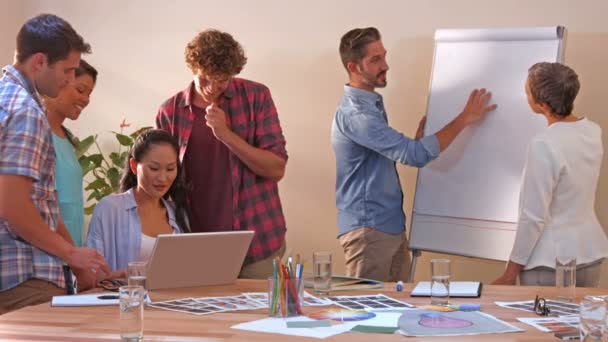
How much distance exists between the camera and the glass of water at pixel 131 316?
2080 millimetres

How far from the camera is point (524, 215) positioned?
3.41 meters

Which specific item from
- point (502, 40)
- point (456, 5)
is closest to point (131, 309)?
point (502, 40)

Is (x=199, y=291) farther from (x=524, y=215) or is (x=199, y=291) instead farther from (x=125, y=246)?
(x=524, y=215)

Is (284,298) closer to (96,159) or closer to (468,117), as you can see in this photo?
(468,117)

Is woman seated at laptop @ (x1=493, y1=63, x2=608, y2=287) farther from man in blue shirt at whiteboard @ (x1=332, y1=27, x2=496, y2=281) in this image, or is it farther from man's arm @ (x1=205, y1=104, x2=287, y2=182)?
man's arm @ (x1=205, y1=104, x2=287, y2=182)

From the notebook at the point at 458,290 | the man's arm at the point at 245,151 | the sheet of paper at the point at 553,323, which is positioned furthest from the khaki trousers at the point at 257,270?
the sheet of paper at the point at 553,323

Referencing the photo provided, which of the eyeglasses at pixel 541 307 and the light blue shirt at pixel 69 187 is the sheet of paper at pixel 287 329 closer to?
the eyeglasses at pixel 541 307

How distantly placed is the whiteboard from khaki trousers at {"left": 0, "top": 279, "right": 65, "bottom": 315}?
2.03 m

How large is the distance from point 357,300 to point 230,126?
4.31 feet

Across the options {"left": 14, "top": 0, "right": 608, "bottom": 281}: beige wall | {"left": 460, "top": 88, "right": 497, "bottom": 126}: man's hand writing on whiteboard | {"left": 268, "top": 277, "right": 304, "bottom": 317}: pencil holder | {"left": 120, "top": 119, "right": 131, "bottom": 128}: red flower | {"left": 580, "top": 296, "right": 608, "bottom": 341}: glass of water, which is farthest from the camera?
{"left": 120, "top": 119, "right": 131, "bottom": 128}: red flower

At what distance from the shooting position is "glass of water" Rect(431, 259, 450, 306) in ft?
8.36

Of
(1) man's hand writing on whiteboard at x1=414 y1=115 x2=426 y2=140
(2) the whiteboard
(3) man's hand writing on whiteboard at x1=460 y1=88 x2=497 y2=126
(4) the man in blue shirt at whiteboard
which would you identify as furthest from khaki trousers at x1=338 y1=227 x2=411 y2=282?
(3) man's hand writing on whiteboard at x1=460 y1=88 x2=497 y2=126

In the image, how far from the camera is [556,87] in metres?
3.47

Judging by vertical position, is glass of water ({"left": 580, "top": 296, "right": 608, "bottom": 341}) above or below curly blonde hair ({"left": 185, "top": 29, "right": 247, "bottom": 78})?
below
